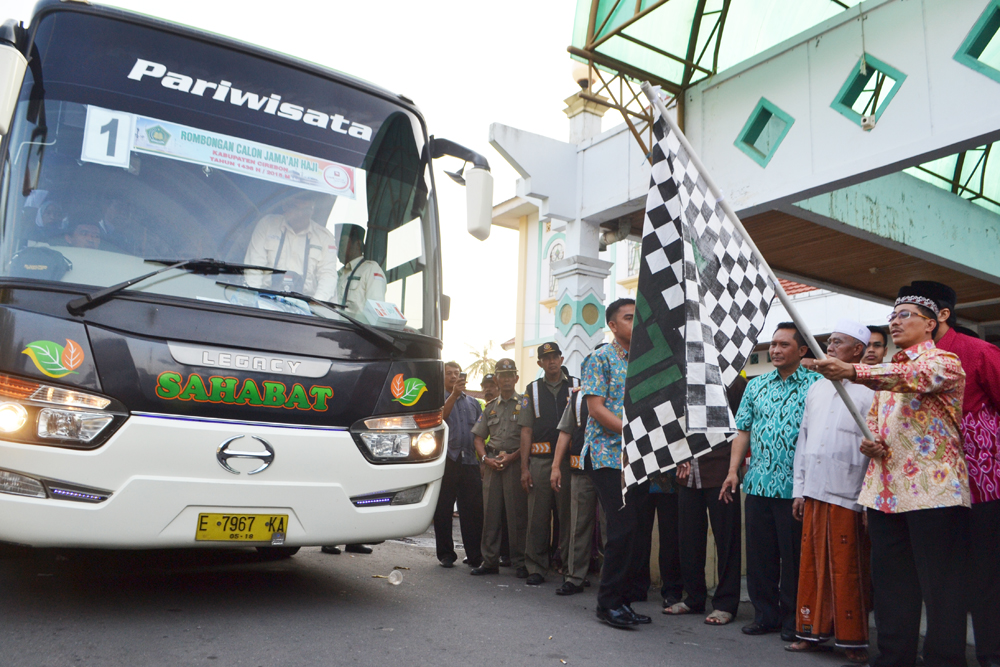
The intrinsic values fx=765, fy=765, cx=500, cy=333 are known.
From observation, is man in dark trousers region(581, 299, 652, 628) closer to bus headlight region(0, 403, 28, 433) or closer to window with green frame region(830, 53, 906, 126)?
bus headlight region(0, 403, 28, 433)

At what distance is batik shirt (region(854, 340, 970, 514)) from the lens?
3471mm

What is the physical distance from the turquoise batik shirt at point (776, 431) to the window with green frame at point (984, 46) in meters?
3.08

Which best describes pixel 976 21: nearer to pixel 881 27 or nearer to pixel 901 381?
pixel 881 27

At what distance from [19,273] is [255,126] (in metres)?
1.49

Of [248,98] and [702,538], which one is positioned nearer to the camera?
[248,98]

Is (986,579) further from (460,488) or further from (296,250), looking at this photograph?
(460,488)

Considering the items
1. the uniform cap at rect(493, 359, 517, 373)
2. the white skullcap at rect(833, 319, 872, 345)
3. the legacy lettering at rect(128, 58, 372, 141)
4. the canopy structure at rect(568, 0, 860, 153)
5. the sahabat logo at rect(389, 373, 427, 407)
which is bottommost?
the sahabat logo at rect(389, 373, 427, 407)

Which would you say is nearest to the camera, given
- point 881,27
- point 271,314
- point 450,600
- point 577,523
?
point 271,314

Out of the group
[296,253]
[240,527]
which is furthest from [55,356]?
[296,253]

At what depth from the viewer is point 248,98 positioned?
450cm

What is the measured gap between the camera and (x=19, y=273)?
3734 mm

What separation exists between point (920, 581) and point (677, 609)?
6.10 ft

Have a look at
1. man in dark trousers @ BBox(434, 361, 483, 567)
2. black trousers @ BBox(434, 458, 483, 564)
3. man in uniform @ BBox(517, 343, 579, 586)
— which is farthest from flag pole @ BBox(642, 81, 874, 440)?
black trousers @ BBox(434, 458, 483, 564)

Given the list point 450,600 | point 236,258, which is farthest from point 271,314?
point 450,600
